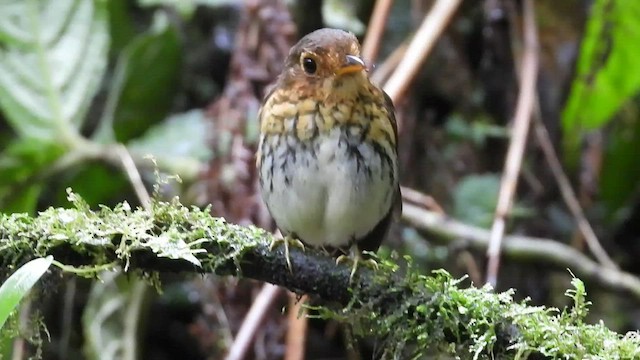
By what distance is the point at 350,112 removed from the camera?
5.53 feet

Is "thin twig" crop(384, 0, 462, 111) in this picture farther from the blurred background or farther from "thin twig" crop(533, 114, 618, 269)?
"thin twig" crop(533, 114, 618, 269)

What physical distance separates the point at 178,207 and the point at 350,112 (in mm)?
446

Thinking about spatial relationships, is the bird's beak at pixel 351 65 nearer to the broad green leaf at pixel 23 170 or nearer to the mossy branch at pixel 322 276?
the mossy branch at pixel 322 276

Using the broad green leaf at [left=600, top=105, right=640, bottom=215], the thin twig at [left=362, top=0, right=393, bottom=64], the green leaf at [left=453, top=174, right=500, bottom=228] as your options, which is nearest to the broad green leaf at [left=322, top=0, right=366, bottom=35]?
the thin twig at [left=362, top=0, right=393, bottom=64]

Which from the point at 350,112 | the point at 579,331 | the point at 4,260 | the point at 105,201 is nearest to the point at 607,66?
the point at 350,112

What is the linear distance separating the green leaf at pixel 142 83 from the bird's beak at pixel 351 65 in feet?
4.32

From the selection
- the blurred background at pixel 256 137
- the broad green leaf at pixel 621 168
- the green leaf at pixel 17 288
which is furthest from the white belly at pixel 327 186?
the broad green leaf at pixel 621 168

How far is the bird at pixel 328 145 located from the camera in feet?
5.51

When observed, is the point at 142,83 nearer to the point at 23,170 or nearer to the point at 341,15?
the point at 23,170

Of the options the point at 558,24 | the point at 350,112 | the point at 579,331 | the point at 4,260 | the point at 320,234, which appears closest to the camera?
the point at 579,331

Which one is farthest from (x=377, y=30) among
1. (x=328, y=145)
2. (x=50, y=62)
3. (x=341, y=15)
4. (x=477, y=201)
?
(x=50, y=62)

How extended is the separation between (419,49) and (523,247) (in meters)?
0.64

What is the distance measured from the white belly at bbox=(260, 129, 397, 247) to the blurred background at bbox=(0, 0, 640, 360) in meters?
0.52

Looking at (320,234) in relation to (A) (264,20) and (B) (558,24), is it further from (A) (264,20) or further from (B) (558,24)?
(B) (558,24)
